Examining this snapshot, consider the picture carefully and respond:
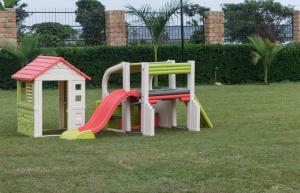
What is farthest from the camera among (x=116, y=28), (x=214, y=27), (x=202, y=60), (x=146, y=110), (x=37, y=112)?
(x=214, y=27)

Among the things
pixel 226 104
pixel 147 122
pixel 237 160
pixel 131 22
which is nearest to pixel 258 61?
pixel 131 22

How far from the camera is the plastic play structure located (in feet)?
29.1

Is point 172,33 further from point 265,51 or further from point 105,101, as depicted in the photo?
point 105,101

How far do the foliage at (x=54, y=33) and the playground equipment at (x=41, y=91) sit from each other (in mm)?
13850

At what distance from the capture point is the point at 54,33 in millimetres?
24062

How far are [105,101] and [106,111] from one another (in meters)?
0.30

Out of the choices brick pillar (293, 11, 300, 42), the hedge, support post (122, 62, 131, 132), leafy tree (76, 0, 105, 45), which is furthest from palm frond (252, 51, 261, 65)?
support post (122, 62, 131, 132)

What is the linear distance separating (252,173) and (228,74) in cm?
1733

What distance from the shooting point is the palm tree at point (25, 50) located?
781 inches

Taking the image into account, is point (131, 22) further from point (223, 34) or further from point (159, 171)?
point (159, 171)

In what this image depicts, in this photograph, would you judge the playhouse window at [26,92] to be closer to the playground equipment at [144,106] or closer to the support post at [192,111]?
the playground equipment at [144,106]

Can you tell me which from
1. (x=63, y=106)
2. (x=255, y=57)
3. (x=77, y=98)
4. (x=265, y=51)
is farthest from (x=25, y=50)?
(x=77, y=98)

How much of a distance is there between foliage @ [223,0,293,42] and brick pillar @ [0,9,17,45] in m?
9.61

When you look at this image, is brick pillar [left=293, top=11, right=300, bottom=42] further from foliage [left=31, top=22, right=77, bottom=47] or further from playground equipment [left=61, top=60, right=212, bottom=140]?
playground equipment [left=61, top=60, right=212, bottom=140]
